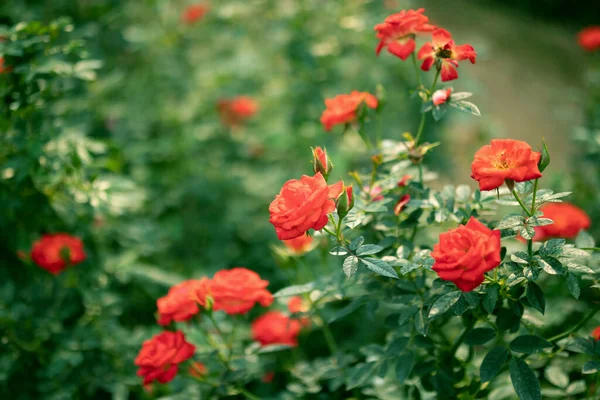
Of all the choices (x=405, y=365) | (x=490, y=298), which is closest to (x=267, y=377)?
(x=405, y=365)

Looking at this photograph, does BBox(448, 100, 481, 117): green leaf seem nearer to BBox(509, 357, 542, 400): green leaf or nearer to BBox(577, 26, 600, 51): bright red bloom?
BBox(509, 357, 542, 400): green leaf

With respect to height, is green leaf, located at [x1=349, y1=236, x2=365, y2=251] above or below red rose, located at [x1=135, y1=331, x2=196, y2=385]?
above

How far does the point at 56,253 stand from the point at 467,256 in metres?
1.16

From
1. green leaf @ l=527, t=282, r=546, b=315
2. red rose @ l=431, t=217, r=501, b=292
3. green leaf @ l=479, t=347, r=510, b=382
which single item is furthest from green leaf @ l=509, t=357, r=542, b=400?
red rose @ l=431, t=217, r=501, b=292

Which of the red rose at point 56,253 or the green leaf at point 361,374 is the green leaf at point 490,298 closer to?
the green leaf at point 361,374

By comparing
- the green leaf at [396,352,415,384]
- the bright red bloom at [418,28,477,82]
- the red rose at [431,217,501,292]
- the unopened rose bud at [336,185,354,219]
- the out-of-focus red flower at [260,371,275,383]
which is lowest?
the out-of-focus red flower at [260,371,275,383]

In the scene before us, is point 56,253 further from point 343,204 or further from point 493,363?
point 493,363

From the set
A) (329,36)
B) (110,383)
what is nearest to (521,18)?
(329,36)

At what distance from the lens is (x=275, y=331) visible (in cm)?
148

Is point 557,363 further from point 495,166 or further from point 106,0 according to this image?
point 106,0

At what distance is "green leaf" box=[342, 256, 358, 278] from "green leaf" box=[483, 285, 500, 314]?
0.74 ft

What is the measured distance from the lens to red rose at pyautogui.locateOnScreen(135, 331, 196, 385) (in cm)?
110

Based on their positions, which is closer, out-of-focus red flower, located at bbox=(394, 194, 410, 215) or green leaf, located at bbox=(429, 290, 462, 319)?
green leaf, located at bbox=(429, 290, 462, 319)

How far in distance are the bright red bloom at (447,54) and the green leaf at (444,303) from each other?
404 mm
